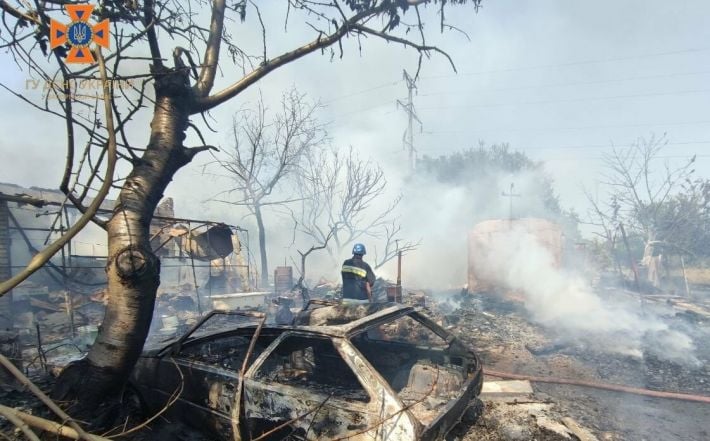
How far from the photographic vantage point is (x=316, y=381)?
15.3ft

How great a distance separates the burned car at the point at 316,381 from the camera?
122 inches

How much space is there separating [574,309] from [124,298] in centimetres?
1271

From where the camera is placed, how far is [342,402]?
10.5 ft

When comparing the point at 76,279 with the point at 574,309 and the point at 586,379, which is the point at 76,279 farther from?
the point at 574,309

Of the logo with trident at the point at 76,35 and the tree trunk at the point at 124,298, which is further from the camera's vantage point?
the tree trunk at the point at 124,298

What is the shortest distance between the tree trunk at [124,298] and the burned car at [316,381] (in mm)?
516

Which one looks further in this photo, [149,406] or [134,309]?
[149,406]

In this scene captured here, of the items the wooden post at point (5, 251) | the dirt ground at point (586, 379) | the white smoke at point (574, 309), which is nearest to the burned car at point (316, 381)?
the dirt ground at point (586, 379)

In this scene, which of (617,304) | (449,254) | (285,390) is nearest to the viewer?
(285,390)

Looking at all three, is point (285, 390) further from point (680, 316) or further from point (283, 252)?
point (283, 252)

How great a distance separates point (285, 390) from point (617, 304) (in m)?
13.7

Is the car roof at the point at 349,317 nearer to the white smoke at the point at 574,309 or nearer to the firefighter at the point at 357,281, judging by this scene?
the firefighter at the point at 357,281

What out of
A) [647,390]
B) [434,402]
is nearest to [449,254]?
[647,390]

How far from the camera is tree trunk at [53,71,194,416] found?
3.09 meters
